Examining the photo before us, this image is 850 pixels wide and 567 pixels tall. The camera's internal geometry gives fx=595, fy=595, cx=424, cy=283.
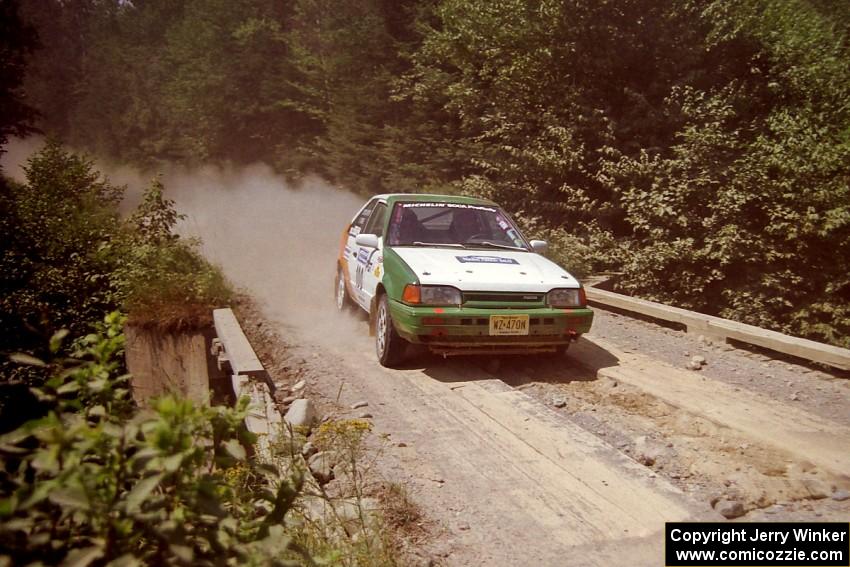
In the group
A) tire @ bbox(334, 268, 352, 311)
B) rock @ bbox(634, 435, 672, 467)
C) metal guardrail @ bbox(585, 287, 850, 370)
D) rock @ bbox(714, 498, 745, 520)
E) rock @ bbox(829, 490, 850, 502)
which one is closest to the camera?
rock @ bbox(714, 498, 745, 520)

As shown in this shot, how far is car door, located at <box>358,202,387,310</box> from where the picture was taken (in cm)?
634

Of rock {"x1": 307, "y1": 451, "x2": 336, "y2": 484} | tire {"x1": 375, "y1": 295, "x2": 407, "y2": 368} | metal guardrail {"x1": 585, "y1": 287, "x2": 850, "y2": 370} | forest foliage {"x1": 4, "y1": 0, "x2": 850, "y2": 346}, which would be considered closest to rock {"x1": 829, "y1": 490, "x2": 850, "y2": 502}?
metal guardrail {"x1": 585, "y1": 287, "x2": 850, "y2": 370}

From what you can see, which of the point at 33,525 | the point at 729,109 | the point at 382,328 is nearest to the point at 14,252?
the point at 382,328

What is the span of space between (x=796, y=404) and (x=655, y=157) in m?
6.50

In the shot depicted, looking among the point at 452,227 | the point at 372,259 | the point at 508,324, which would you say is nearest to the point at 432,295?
the point at 508,324

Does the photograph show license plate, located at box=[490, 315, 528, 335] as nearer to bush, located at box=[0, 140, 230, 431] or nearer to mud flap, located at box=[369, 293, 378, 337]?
mud flap, located at box=[369, 293, 378, 337]

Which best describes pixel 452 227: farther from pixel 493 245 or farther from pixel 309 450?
pixel 309 450

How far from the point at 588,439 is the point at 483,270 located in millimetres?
2028

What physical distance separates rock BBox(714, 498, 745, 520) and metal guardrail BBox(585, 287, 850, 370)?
299cm

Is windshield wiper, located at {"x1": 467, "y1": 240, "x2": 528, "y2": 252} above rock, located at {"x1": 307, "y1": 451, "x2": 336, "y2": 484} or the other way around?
above

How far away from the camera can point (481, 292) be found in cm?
538

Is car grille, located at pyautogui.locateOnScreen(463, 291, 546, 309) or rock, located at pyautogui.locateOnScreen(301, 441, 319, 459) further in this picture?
car grille, located at pyautogui.locateOnScreen(463, 291, 546, 309)

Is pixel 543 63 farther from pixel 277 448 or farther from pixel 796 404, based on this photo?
pixel 277 448

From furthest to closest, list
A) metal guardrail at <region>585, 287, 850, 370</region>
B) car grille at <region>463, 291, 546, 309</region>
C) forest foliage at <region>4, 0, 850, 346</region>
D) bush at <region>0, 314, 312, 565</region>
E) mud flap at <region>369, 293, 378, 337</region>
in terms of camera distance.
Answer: forest foliage at <region>4, 0, 850, 346</region> → mud flap at <region>369, 293, 378, 337</region> → metal guardrail at <region>585, 287, 850, 370</region> → car grille at <region>463, 291, 546, 309</region> → bush at <region>0, 314, 312, 565</region>
